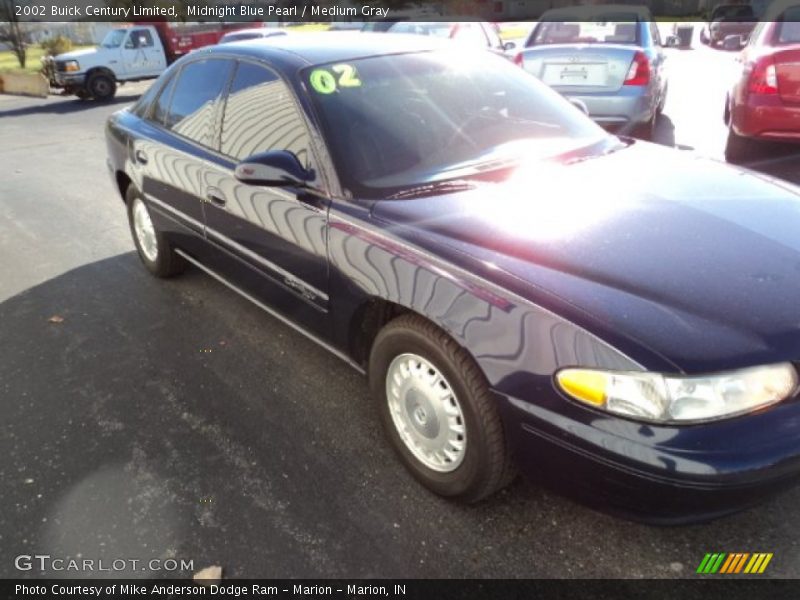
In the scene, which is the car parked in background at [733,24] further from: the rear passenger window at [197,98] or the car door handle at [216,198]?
the car door handle at [216,198]

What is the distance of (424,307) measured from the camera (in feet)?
7.21

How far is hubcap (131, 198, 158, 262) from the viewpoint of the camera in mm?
4465

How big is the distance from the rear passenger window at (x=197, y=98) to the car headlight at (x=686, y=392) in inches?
99.8

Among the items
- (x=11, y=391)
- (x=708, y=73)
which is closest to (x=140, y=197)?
(x=11, y=391)

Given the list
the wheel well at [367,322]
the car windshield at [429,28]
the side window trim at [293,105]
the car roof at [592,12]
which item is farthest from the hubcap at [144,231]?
the car windshield at [429,28]

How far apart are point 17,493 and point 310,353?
1.51 m

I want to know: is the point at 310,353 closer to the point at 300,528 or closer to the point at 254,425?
the point at 254,425

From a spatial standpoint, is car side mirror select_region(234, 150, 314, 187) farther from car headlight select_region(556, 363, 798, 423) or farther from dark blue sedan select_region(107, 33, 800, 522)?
car headlight select_region(556, 363, 798, 423)

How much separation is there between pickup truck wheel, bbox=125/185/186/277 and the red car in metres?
4.91

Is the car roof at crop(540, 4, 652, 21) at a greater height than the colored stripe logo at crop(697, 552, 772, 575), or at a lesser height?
greater

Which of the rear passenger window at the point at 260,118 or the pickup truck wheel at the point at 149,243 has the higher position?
the rear passenger window at the point at 260,118

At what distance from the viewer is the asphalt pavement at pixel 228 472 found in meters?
2.18

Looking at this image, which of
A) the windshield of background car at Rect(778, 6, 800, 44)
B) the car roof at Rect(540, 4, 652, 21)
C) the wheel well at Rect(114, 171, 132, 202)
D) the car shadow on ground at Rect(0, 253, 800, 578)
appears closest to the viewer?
the car shadow on ground at Rect(0, 253, 800, 578)

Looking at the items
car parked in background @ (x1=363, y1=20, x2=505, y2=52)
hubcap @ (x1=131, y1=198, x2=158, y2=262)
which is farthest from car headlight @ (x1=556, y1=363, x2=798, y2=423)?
car parked in background @ (x1=363, y1=20, x2=505, y2=52)
